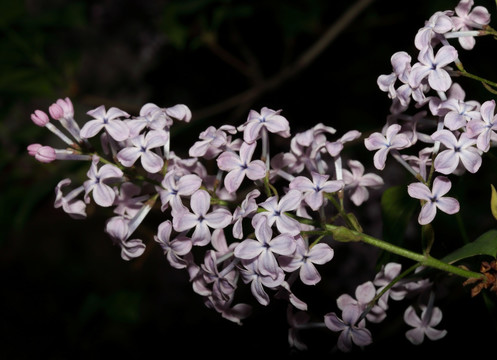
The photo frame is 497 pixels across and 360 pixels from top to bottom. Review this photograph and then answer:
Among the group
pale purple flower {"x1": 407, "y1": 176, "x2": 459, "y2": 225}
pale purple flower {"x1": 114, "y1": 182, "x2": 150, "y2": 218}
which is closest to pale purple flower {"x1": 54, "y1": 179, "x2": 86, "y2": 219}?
pale purple flower {"x1": 114, "y1": 182, "x2": 150, "y2": 218}

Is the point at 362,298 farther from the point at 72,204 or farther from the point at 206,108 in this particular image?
the point at 206,108

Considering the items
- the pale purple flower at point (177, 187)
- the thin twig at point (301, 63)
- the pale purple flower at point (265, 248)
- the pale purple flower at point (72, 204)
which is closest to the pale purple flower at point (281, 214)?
the pale purple flower at point (265, 248)

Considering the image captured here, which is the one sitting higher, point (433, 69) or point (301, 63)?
point (301, 63)

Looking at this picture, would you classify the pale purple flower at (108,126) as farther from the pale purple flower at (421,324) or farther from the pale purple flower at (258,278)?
the pale purple flower at (421,324)

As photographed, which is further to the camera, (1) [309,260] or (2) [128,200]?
(2) [128,200]

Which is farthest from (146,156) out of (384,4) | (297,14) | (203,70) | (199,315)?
(199,315)

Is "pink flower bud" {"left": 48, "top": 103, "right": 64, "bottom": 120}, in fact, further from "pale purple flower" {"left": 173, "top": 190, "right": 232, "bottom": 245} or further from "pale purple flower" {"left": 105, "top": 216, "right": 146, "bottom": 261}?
"pale purple flower" {"left": 173, "top": 190, "right": 232, "bottom": 245}

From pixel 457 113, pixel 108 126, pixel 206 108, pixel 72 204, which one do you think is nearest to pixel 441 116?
pixel 457 113
